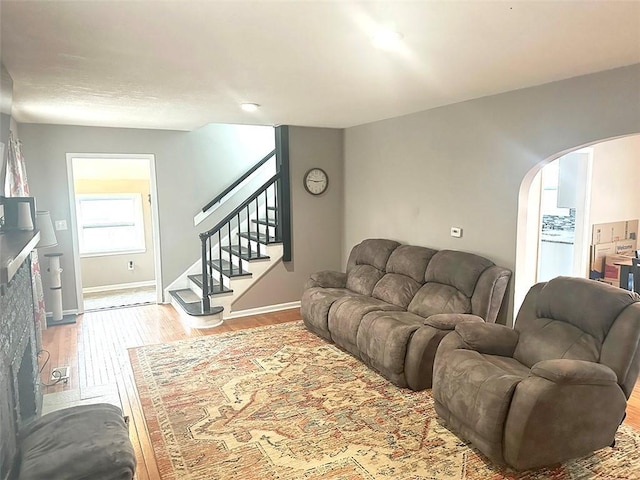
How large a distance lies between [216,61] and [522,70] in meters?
1.95

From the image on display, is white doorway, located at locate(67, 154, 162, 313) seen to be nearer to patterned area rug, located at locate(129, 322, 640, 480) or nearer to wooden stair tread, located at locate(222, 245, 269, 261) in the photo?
wooden stair tread, located at locate(222, 245, 269, 261)

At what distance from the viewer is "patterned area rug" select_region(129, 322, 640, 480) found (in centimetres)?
249

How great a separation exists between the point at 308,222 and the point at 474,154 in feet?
7.98

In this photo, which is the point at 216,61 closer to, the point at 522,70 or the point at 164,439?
the point at 522,70

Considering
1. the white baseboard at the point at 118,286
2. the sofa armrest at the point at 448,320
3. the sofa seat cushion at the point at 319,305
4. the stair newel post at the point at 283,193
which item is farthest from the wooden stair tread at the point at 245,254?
the sofa armrest at the point at 448,320

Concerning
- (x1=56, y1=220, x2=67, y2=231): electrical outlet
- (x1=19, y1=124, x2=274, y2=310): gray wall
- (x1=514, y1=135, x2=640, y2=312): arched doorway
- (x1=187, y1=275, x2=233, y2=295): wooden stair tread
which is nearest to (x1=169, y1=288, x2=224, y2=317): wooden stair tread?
(x1=187, y1=275, x2=233, y2=295): wooden stair tread

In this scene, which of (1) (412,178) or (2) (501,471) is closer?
(2) (501,471)

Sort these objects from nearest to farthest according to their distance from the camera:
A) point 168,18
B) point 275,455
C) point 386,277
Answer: point 168,18, point 275,455, point 386,277

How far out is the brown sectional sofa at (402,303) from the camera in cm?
338

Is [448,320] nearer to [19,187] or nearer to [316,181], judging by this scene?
[316,181]

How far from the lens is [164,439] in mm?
2820

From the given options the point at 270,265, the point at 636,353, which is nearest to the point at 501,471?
the point at 636,353

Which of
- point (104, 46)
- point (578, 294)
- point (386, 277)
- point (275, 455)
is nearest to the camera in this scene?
point (104, 46)

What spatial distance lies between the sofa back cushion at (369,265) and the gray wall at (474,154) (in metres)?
0.27
